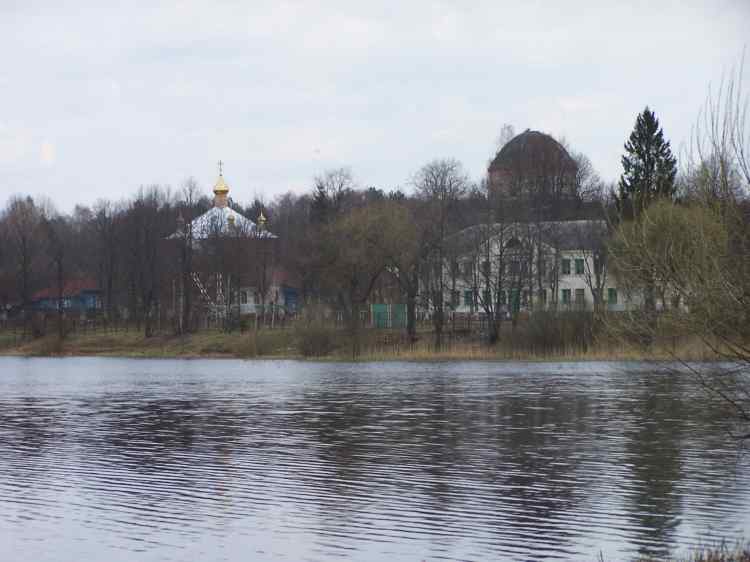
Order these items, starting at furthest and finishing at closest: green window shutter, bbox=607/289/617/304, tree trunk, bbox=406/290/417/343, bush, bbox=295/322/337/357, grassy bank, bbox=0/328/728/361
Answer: green window shutter, bbox=607/289/617/304 → tree trunk, bbox=406/290/417/343 → bush, bbox=295/322/337/357 → grassy bank, bbox=0/328/728/361

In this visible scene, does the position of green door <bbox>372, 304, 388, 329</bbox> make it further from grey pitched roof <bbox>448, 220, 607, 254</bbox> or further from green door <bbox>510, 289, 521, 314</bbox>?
green door <bbox>510, 289, 521, 314</bbox>

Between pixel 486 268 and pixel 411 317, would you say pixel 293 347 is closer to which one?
pixel 411 317

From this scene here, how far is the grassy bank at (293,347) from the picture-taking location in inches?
2613

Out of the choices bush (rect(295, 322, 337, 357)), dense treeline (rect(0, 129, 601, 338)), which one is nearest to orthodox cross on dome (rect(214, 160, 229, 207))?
dense treeline (rect(0, 129, 601, 338))

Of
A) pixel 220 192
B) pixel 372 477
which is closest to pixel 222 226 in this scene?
pixel 220 192

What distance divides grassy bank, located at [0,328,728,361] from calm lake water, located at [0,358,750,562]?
2332cm

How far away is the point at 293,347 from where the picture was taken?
77.4 metres

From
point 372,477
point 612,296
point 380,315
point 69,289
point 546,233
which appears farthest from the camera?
point 69,289

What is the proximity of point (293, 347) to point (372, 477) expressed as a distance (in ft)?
184

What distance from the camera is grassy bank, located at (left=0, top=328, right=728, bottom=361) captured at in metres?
66.4

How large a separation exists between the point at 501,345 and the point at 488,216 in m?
16.9

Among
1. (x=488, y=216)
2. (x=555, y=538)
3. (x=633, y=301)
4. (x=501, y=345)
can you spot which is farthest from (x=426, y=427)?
(x=488, y=216)

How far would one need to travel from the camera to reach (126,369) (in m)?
67.9

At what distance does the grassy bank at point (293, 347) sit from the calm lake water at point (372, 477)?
23319 millimetres
